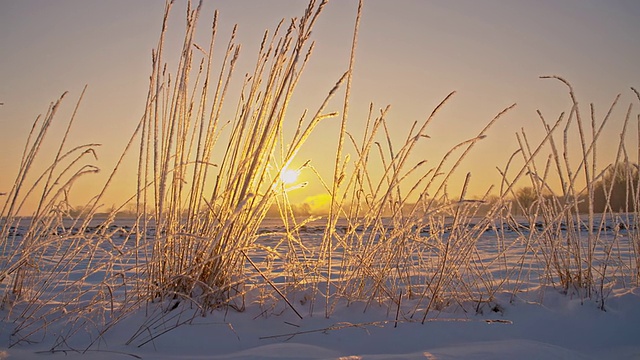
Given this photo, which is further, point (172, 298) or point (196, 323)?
point (172, 298)

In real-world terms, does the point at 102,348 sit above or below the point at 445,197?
below

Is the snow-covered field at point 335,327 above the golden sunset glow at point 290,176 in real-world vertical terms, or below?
below

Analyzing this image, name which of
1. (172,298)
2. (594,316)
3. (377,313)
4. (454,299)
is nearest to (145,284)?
(172,298)

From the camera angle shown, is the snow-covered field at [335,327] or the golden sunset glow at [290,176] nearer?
the snow-covered field at [335,327]


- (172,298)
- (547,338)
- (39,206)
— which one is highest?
(39,206)

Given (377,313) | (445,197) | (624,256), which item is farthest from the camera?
(624,256)

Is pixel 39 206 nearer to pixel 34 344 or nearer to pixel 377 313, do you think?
pixel 34 344

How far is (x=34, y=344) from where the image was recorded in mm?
1562

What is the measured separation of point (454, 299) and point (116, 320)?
126 centimetres

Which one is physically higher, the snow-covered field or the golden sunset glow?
the golden sunset glow

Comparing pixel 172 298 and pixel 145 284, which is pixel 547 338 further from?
pixel 145 284

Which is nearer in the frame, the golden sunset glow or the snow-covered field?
the snow-covered field

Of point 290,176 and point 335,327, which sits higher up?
point 290,176

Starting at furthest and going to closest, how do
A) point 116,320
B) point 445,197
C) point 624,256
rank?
point 624,256 < point 445,197 < point 116,320
